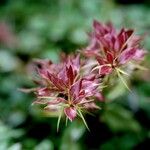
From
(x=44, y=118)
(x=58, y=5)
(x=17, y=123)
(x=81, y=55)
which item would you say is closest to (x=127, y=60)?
(x=81, y=55)

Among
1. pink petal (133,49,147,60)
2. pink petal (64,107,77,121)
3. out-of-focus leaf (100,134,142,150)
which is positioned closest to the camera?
pink petal (64,107,77,121)

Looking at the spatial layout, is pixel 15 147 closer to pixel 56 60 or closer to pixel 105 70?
pixel 105 70

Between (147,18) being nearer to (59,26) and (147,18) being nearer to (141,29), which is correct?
(141,29)

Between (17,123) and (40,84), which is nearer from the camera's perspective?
(40,84)

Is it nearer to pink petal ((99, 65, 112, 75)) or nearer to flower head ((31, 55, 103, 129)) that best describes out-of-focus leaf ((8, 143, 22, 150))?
flower head ((31, 55, 103, 129))


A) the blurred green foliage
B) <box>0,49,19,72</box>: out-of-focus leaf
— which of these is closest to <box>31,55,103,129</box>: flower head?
the blurred green foliage

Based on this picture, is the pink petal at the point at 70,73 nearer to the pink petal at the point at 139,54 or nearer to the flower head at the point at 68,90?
the flower head at the point at 68,90
